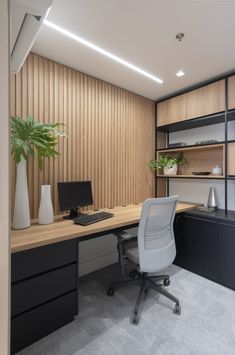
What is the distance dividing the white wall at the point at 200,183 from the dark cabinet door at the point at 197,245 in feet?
2.09

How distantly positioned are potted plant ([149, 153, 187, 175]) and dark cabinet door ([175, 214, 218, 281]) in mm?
892

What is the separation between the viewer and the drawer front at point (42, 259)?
143 cm

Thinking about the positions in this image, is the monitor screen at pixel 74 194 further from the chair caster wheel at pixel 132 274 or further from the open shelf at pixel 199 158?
the open shelf at pixel 199 158

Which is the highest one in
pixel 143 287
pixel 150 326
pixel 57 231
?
pixel 57 231

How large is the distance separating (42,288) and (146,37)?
249 cm

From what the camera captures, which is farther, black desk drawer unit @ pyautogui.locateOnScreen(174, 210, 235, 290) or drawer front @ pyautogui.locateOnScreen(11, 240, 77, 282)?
black desk drawer unit @ pyautogui.locateOnScreen(174, 210, 235, 290)

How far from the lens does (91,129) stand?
262 centimetres

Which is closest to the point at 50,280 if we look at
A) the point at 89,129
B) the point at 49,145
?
the point at 49,145

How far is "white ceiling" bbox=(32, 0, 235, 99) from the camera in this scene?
1.54m
